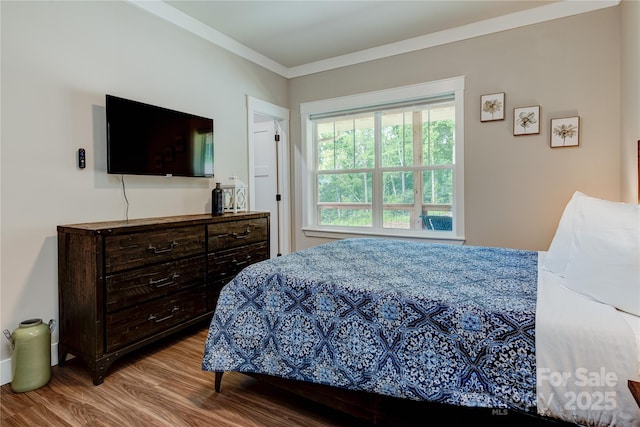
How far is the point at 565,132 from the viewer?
3014mm

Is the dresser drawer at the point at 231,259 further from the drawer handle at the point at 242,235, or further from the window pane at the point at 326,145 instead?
the window pane at the point at 326,145

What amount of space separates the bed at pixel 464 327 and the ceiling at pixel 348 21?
2242mm

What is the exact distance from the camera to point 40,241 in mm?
2182

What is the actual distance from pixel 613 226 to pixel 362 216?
9.52 ft

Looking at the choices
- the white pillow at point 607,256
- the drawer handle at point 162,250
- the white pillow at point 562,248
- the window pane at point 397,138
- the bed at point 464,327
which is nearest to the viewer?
the bed at point 464,327

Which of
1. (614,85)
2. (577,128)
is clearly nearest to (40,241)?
(577,128)

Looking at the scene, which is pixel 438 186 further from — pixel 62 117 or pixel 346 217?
pixel 62 117

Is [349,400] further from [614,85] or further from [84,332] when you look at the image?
[614,85]

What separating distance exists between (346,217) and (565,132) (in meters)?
2.44

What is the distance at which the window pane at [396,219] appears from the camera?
389 centimetres

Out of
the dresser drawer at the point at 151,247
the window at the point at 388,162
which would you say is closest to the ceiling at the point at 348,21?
the window at the point at 388,162

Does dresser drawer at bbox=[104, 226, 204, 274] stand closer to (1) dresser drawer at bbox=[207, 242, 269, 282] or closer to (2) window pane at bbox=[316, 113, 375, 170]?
(1) dresser drawer at bbox=[207, 242, 269, 282]

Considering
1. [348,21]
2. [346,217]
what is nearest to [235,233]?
[346,217]

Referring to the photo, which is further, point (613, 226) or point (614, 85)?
point (614, 85)
